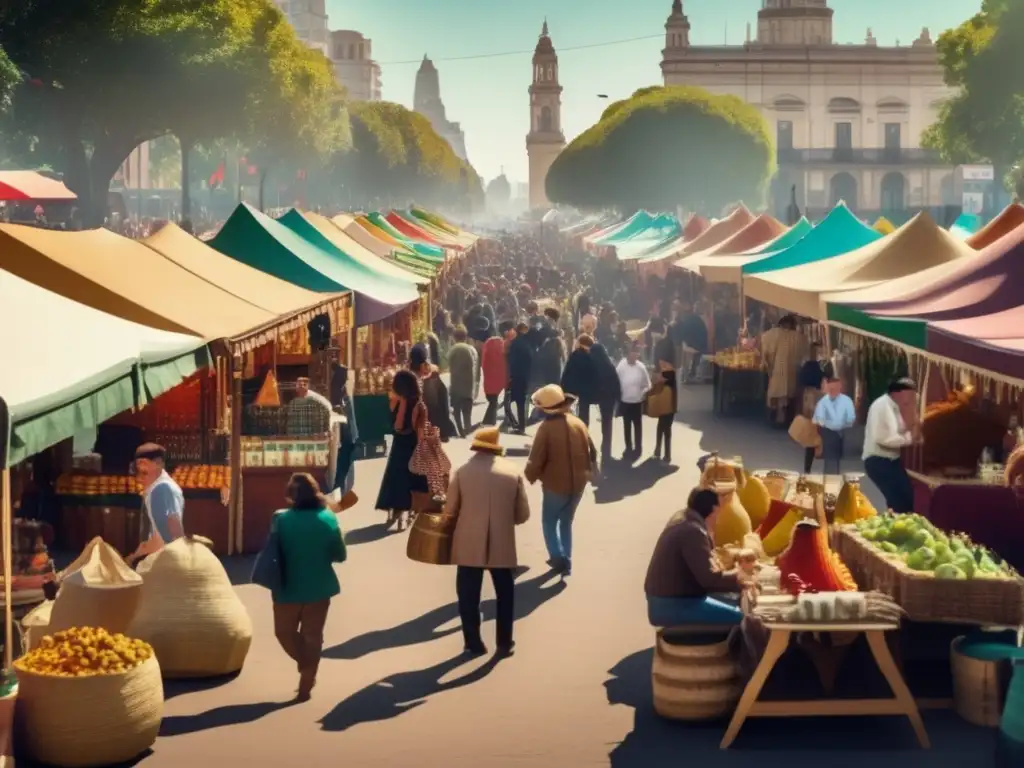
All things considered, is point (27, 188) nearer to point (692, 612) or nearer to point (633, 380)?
point (633, 380)

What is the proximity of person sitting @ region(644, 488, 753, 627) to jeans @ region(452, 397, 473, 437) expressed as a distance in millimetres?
12360

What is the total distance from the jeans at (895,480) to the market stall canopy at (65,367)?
5.22 m

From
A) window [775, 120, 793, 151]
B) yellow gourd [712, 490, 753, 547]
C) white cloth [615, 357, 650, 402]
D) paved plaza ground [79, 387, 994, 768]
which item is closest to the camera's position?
paved plaza ground [79, 387, 994, 768]

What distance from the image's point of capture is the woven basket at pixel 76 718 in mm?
8406

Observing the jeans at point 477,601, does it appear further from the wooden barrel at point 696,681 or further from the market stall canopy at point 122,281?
the market stall canopy at point 122,281

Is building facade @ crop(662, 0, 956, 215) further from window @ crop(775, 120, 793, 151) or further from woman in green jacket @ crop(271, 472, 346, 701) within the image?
woman in green jacket @ crop(271, 472, 346, 701)

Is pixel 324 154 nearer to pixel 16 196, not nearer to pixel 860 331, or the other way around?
pixel 16 196

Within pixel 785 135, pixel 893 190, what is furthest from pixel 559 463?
pixel 785 135

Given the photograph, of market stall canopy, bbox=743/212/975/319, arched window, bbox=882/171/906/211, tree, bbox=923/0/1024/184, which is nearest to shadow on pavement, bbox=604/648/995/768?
market stall canopy, bbox=743/212/975/319

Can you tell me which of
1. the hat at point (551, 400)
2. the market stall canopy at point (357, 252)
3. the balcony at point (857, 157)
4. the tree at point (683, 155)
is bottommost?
the hat at point (551, 400)

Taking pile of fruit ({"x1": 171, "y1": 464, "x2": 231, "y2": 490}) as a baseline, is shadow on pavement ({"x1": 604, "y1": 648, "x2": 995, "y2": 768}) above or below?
below

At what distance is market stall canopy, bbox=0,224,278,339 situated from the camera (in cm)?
1245

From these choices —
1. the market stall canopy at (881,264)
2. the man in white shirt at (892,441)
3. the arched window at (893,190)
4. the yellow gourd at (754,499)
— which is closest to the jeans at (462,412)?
the market stall canopy at (881,264)

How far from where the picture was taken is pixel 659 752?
8.78m
